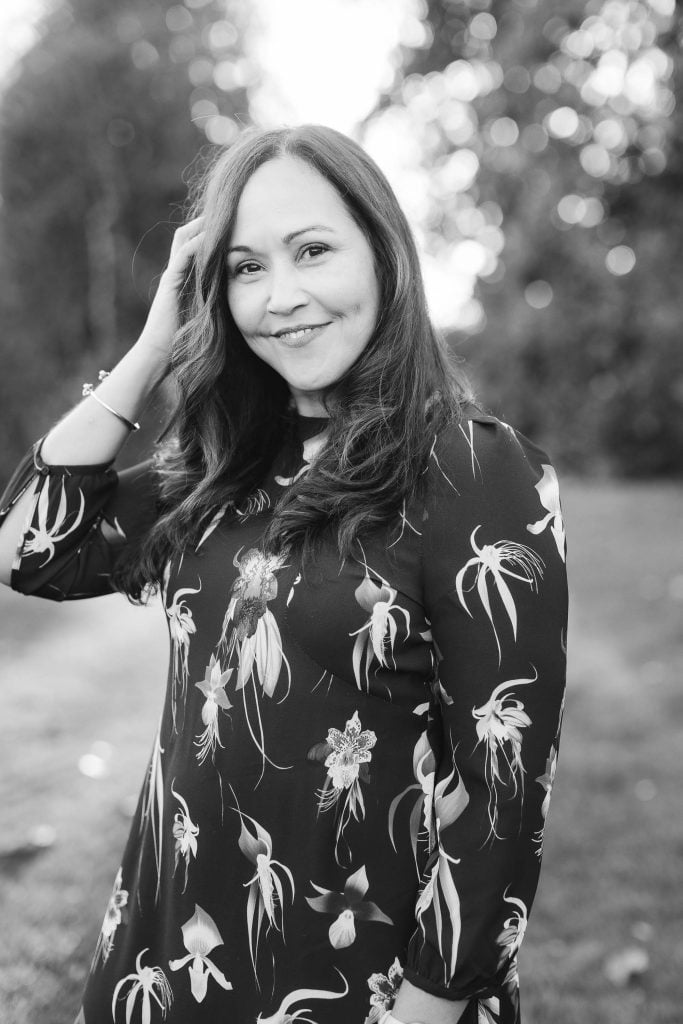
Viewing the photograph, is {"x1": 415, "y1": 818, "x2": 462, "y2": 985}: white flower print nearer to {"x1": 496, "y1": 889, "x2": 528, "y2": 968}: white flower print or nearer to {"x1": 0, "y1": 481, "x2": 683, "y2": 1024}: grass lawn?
{"x1": 496, "y1": 889, "x2": 528, "y2": 968}: white flower print

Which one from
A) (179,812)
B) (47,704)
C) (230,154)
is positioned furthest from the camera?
(47,704)

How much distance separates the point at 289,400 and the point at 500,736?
0.89 m

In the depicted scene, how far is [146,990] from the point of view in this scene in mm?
1644

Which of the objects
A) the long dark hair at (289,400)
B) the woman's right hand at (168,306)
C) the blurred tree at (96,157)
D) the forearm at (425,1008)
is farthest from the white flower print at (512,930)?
the blurred tree at (96,157)

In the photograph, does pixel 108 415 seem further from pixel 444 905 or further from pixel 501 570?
pixel 444 905

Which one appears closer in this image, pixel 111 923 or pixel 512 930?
pixel 512 930

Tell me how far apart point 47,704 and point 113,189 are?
661 inches

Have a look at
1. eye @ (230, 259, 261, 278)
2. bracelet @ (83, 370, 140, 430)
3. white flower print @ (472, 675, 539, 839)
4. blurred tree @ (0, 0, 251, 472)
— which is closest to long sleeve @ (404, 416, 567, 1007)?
white flower print @ (472, 675, 539, 839)

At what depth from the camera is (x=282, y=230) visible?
5.37 ft

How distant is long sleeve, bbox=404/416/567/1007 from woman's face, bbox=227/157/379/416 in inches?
15.7

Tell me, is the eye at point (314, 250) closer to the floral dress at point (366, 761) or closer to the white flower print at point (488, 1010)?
the floral dress at point (366, 761)

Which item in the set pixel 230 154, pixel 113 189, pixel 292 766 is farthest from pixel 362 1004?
pixel 113 189

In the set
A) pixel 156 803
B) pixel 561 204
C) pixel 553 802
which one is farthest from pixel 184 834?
pixel 561 204

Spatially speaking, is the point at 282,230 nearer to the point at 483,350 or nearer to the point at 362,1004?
the point at 362,1004
